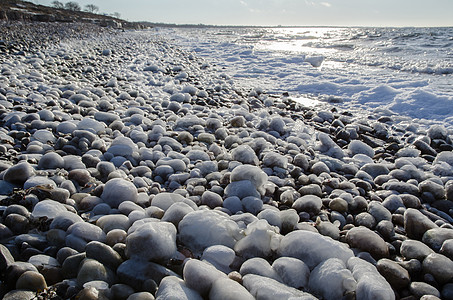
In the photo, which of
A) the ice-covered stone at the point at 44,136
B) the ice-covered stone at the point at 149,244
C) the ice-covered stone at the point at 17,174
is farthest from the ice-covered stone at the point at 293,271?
the ice-covered stone at the point at 44,136

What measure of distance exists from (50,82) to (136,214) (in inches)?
146

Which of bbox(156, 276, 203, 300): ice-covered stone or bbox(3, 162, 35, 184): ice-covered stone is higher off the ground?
bbox(3, 162, 35, 184): ice-covered stone

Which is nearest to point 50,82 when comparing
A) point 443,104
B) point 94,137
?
point 94,137

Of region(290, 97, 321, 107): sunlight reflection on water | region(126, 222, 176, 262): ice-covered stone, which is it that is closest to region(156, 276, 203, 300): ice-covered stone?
region(126, 222, 176, 262): ice-covered stone

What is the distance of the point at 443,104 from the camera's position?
388 centimetres

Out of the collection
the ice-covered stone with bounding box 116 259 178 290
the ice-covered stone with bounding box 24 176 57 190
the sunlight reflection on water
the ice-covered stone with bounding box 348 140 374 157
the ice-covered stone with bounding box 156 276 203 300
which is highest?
the sunlight reflection on water

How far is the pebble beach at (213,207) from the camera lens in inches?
38.7

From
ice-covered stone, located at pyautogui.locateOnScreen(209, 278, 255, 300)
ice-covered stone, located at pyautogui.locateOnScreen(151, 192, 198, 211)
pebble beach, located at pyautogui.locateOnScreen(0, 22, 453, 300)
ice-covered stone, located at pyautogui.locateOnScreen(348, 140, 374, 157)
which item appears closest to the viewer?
ice-covered stone, located at pyautogui.locateOnScreen(209, 278, 255, 300)

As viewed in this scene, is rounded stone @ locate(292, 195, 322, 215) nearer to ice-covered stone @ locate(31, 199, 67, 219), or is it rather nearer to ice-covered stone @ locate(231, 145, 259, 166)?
ice-covered stone @ locate(231, 145, 259, 166)

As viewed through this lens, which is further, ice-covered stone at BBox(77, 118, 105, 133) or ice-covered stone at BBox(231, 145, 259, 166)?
ice-covered stone at BBox(77, 118, 105, 133)

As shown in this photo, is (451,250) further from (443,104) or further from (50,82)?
(50,82)

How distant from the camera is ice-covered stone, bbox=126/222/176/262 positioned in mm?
1058

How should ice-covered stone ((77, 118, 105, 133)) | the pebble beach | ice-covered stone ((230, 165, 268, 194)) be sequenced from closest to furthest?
the pebble beach, ice-covered stone ((230, 165, 268, 194)), ice-covered stone ((77, 118, 105, 133))

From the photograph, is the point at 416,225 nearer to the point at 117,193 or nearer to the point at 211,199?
the point at 211,199
